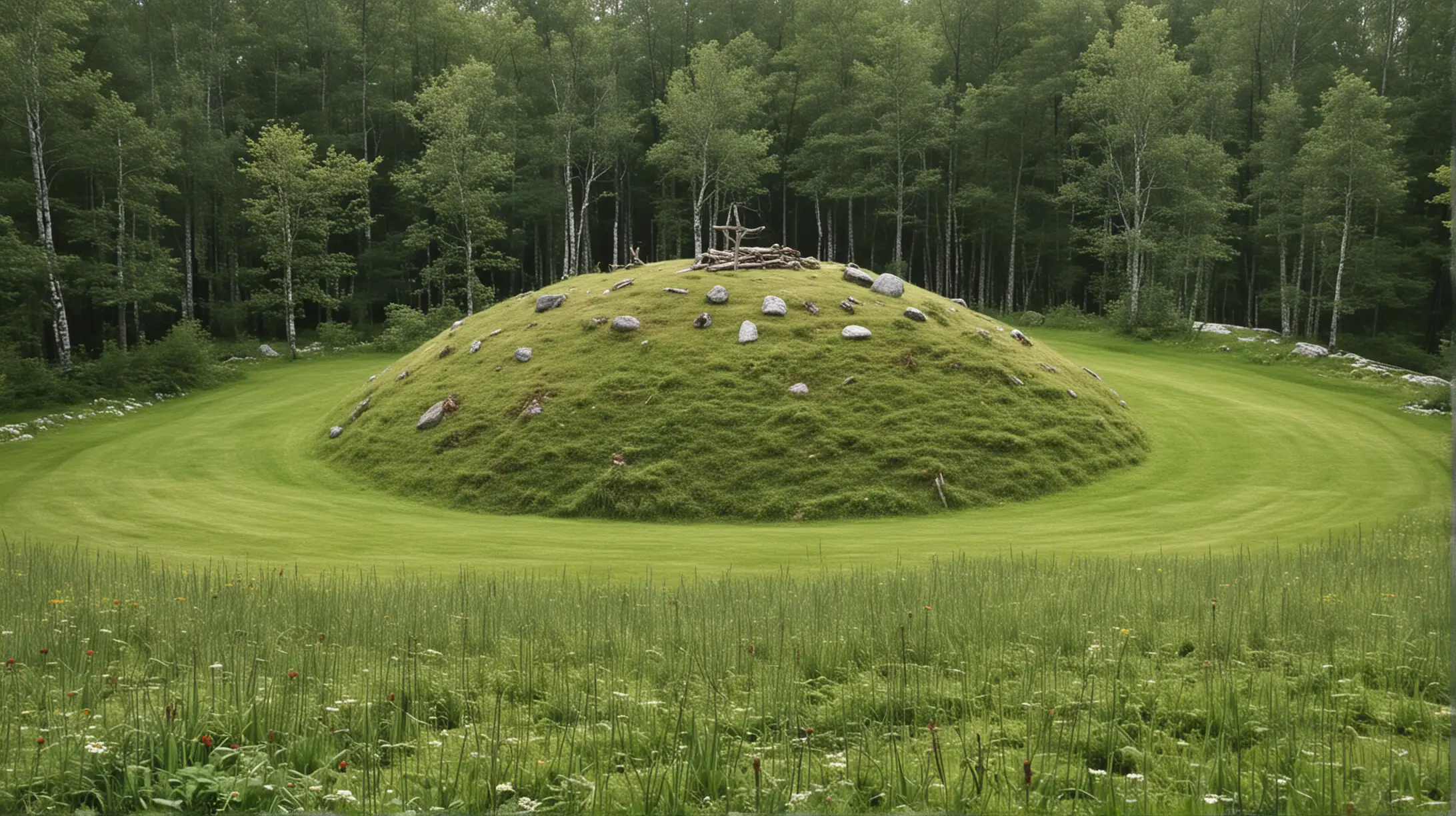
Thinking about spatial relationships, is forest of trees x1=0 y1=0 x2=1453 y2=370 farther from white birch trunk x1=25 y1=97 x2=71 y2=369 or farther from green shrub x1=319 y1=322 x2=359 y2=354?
green shrub x1=319 y1=322 x2=359 y2=354

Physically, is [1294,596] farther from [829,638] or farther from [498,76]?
[498,76]

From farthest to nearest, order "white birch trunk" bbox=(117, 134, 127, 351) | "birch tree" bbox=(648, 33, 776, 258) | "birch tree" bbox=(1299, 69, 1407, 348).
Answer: "birch tree" bbox=(648, 33, 776, 258)
"birch tree" bbox=(1299, 69, 1407, 348)
"white birch trunk" bbox=(117, 134, 127, 351)

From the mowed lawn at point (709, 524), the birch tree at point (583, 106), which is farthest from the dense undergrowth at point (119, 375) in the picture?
the birch tree at point (583, 106)

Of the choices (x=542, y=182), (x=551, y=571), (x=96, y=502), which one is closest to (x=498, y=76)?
(x=542, y=182)

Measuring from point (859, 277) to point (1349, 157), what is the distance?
92.2 ft

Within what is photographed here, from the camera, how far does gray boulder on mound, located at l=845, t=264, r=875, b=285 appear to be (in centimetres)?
2842

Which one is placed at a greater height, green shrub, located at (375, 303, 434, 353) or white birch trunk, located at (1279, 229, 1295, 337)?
white birch trunk, located at (1279, 229, 1295, 337)

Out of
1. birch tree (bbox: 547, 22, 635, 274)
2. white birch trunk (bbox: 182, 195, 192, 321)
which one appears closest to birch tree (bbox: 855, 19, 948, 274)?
birch tree (bbox: 547, 22, 635, 274)

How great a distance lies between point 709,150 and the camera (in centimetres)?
5150

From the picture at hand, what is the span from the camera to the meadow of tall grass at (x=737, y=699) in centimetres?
436

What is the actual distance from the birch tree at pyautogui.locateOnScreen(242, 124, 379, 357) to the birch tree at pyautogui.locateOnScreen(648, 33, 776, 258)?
57.0 ft

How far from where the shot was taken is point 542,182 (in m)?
55.2

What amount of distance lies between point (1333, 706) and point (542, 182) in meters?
54.6

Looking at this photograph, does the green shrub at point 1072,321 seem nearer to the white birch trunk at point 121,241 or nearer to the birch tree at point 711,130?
the birch tree at point 711,130
